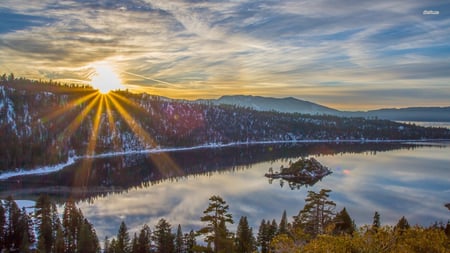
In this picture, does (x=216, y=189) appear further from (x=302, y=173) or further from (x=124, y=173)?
(x=124, y=173)

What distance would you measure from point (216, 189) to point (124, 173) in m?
41.2

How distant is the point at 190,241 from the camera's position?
4734 centimetres

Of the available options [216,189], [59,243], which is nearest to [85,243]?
[59,243]

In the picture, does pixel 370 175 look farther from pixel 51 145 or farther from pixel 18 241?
pixel 51 145

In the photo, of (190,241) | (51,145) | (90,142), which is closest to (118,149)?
(90,142)

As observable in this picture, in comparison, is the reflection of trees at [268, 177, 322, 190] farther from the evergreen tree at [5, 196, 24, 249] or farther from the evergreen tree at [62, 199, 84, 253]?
the evergreen tree at [5, 196, 24, 249]

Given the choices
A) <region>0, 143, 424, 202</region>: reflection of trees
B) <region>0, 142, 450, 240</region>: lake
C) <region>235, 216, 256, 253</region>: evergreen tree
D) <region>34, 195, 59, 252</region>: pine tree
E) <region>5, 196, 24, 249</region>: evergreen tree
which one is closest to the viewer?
<region>235, 216, 256, 253</region>: evergreen tree

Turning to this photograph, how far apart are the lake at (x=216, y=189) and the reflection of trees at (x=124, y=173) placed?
0.26 metres

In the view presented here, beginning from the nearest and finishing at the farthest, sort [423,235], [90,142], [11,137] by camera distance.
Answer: [423,235]
[11,137]
[90,142]

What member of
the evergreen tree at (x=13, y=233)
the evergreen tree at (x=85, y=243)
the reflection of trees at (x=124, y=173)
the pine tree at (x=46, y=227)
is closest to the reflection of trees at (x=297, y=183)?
the reflection of trees at (x=124, y=173)

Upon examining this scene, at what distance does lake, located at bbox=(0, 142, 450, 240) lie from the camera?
73875 millimetres

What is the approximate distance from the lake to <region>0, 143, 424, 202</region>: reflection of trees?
26 cm

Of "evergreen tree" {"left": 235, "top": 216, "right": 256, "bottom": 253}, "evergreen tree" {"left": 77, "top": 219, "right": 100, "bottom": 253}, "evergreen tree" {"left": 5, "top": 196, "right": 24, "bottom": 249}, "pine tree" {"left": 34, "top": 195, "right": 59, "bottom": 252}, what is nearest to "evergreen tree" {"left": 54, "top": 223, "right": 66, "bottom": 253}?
"pine tree" {"left": 34, "top": 195, "right": 59, "bottom": 252}

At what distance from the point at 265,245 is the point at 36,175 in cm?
9902
